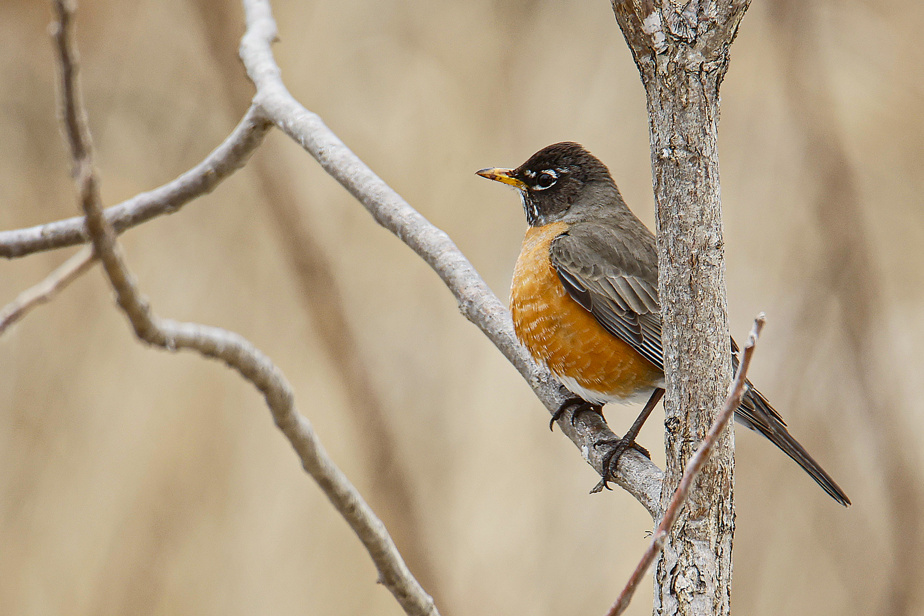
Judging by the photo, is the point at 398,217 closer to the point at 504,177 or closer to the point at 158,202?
the point at 158,202

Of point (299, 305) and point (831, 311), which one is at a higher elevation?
point (831, 311)

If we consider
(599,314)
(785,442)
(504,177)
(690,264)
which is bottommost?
(785,442)

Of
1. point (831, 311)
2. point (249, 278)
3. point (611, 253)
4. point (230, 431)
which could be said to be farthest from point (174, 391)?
point (831, 311)

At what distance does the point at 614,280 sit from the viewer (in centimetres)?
286

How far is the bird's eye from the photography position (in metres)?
3.37

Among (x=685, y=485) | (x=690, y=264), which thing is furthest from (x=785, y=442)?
(x=685, y=485)

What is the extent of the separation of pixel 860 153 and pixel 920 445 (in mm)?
1722

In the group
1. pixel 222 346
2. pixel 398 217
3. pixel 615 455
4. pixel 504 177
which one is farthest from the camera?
pixel 504 177

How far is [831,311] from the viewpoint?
4.46 meters

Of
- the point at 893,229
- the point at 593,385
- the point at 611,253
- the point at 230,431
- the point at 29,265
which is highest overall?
the point at 893,229

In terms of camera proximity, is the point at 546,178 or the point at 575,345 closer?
the point at 575,345

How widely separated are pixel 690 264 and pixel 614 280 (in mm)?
1484

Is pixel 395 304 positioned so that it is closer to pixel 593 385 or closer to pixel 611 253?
pixel 611 253

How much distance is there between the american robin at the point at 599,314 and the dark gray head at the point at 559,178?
0.10m
